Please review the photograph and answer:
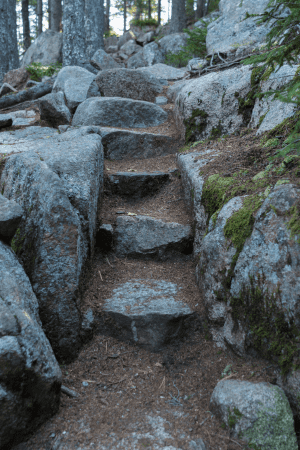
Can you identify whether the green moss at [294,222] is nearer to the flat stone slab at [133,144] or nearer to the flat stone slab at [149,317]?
the flat stone slab at [149,317]

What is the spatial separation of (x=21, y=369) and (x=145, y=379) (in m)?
1.18

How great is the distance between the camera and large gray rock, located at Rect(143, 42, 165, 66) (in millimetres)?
15922

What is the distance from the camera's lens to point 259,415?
7.11 ft

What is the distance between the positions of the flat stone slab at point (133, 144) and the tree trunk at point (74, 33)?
22.8 ft

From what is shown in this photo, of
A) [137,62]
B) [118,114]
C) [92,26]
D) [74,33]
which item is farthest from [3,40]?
[118,114]

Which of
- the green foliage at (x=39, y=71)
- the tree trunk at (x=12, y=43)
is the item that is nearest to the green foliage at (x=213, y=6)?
the green foliage at (x=39, y=71)

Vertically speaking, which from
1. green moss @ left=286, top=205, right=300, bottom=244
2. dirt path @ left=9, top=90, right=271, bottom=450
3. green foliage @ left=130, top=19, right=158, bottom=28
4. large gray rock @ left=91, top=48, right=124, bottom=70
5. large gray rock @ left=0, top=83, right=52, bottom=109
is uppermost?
green foliage @ left=130, top=19, right=158, bottom=28

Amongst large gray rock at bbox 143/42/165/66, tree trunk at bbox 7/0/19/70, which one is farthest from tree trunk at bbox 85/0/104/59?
tree trunk at bbox 7/0/19/70

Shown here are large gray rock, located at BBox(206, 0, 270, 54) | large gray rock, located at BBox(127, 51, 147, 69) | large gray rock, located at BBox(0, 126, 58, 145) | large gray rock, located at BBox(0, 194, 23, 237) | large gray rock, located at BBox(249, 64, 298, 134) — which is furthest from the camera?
large gray rock, located at BBox(127, 51, 147, 69)

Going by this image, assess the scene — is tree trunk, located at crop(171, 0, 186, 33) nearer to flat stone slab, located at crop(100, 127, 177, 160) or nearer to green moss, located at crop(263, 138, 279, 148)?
flat stone slab, located at crop(100, 127, 177, 160)

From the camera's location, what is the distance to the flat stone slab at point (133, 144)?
19.5 ft

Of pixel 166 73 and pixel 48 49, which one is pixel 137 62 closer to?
pixel 48 49

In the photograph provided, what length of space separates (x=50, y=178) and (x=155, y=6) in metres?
38.1

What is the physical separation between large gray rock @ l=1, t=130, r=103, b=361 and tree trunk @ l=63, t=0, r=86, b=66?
Answer: 367 inches
